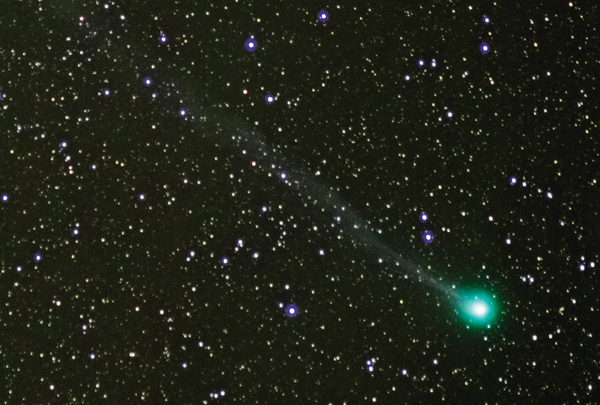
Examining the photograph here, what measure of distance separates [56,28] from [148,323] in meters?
0.19

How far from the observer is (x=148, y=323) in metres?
0.38

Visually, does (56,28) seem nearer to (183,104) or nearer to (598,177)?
(183,104)

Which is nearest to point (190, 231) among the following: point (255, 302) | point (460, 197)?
point (255, 302)

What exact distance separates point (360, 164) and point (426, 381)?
0.46ft

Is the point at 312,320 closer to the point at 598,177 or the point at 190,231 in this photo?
the point at 190,231

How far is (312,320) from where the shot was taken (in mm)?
380

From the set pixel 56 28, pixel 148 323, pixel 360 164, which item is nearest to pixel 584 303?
pixel 360 164

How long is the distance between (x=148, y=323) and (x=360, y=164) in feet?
0.53

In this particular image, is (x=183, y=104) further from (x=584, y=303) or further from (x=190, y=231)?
(x=584, y=303)

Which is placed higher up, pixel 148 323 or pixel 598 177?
pixel 598 177

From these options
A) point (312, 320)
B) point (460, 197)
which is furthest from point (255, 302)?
point (460, 197)

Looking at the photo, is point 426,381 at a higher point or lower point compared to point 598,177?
lower

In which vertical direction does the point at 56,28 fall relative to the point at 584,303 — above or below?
above

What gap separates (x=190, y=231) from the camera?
1.25ft
